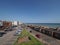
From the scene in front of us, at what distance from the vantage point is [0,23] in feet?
293

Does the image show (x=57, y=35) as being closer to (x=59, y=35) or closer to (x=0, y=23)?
(x=59, y=35)

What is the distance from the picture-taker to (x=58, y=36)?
121 ft

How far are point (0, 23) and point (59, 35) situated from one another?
60.1m

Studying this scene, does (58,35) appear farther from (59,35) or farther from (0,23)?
(0,23)

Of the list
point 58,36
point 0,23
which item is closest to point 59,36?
point 58,36

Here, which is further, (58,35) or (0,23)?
(0,23)

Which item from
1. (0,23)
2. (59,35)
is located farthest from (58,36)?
(0,23)

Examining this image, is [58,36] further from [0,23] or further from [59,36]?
[0,23]

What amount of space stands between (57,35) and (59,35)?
2.91 ft

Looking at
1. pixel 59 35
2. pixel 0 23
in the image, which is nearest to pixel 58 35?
pixel 59 35

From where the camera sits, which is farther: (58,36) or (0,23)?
(0,23)

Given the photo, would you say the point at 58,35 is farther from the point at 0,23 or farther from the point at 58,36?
the point at 0,23

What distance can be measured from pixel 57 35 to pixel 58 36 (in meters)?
0.85

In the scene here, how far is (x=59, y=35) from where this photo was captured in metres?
37.0
